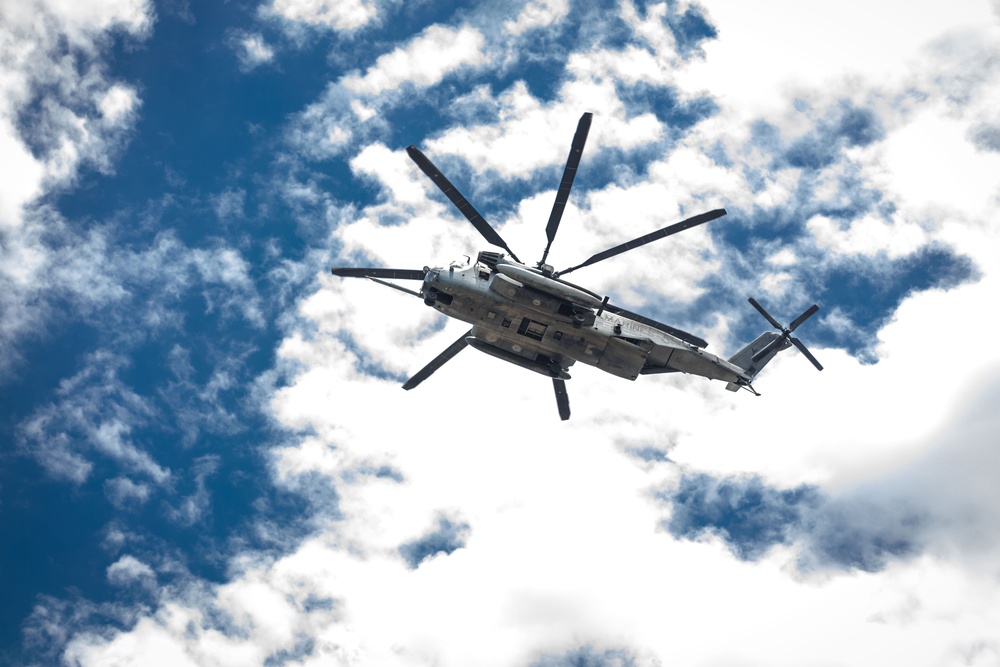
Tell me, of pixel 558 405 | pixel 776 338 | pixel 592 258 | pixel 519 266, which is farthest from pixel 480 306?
pixel 776 338

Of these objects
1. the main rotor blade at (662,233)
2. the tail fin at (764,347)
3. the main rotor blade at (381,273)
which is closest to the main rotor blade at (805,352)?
the tail fin at (764,347)

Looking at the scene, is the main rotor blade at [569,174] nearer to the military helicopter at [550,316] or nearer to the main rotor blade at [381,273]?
the military helicopter at [550,316]

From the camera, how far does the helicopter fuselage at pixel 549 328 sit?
133 feet

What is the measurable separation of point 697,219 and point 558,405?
14.2 metres

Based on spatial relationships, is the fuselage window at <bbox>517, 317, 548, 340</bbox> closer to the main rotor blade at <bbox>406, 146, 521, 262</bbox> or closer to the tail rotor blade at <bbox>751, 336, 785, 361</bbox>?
the main rotor blade at <bbox>406, 146, 521, 262</bbox>

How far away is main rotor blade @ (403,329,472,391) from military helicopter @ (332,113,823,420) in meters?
0.05

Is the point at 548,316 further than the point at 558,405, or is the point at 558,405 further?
the point at 558,405

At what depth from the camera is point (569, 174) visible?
37.3 meters

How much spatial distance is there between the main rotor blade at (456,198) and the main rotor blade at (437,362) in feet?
19.2

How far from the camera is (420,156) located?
36.8 m

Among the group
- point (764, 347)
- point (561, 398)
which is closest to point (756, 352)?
point (764, 347)

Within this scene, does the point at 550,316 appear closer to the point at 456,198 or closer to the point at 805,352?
the point at 456,198

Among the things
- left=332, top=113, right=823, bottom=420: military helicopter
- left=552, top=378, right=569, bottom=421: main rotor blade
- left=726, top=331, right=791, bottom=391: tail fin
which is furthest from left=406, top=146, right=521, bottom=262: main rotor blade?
left=726, top=331, right=791, bottom=391: tail fin

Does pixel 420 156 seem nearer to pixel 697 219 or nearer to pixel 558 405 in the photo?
pixel 697 219
